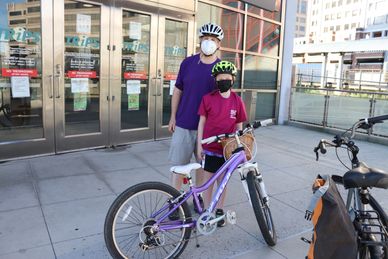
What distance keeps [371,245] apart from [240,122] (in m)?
1.64

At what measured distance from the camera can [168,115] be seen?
771 cm

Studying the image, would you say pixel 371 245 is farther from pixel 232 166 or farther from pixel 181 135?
pixel 181 135

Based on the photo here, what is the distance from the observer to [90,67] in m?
6.36

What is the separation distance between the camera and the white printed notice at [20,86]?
555cm

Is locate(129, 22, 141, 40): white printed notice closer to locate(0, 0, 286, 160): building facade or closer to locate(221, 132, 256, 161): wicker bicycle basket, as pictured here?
locate(0, 0, 286, 160): building facade

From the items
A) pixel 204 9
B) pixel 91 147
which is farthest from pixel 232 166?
pixel 204 9

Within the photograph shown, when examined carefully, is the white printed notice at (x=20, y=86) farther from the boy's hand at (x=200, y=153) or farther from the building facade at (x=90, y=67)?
the boy's hand at (x=200, y=153)

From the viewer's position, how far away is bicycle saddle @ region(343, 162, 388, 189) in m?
2.25

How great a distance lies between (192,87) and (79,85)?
3.26m

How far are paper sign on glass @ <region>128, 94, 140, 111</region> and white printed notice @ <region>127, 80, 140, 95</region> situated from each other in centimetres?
8

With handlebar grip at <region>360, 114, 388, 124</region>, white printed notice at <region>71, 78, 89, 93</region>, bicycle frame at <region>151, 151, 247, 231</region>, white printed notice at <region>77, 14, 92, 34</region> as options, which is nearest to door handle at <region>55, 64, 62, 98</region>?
white printed notice at <region>71, 78, 89, 93</region>

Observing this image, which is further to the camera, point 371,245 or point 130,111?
point 130,111

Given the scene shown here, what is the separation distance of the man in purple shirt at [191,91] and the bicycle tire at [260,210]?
0.72 m

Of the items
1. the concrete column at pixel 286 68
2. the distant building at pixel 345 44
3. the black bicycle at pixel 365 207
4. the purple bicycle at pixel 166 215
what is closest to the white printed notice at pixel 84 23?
the purple bicycle at pixel 166 215
